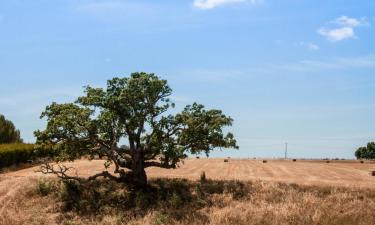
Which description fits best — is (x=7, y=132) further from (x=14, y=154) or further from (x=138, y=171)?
(x=138, y=171)

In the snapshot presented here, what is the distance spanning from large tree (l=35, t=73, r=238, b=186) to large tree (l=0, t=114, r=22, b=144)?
218 ft

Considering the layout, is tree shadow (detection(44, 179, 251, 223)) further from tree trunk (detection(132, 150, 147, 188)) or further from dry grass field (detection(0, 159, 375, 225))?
tree trunk (detection(132, 150, 147, 188))

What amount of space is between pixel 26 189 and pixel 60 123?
20.9ft

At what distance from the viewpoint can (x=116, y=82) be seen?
41.0 metres

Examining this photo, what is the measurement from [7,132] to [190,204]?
74.2m

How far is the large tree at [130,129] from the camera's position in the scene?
39656 mm

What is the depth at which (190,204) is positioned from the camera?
125 feet

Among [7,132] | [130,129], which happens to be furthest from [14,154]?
[7,132]

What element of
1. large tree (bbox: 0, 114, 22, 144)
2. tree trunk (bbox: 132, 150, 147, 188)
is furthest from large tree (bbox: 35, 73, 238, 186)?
large tree (bbox: 0, 114, 22, 144)

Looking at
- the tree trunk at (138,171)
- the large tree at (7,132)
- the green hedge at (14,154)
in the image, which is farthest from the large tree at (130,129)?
the large tree at (7,132)

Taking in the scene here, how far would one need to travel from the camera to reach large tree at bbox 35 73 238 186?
39.7m

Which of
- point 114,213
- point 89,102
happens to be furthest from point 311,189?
point 89,102

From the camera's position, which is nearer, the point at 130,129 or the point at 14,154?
the point at 130,129

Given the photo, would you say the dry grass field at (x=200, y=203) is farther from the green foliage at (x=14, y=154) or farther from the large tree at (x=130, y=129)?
the green foliage at (x=14, y=154)
